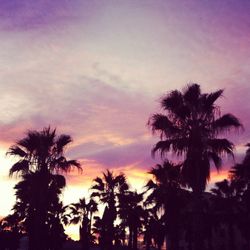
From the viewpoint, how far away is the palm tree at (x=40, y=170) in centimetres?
2534

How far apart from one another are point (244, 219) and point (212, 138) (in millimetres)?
28831

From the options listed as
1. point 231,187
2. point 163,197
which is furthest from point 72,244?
point 163,197

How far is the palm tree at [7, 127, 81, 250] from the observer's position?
83.1 ft

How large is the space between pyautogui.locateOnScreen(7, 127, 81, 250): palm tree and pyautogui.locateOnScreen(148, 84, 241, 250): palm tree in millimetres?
8490

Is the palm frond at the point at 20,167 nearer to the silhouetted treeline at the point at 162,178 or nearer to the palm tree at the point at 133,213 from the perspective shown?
the silhouetted treeline at the point at 162,178

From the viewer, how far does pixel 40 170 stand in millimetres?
26094

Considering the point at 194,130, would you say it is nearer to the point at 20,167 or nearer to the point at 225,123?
the point at 225,123

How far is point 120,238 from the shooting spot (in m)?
57.4

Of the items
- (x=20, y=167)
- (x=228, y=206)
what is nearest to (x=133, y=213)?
(x=228, y=206)

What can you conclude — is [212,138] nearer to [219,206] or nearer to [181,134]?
[181,134]

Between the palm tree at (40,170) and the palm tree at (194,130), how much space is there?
8.49m

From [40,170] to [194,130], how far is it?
10861 millimetres

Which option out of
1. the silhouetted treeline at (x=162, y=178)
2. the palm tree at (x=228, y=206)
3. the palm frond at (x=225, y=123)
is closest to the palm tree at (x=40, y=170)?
the silhouetted treeline at (x=162, y=178)

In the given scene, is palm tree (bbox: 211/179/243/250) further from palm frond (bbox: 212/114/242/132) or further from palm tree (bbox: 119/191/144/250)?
palm frond (bbox: 212/114/242/132)
